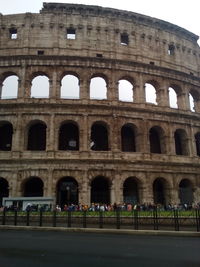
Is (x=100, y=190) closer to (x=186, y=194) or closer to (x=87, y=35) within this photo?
(x=186, y=194)

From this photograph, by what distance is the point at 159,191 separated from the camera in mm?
24844

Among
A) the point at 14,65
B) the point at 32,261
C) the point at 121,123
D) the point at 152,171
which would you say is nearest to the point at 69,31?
the point at 14,65

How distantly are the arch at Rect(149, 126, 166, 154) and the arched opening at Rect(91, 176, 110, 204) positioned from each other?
5.25m

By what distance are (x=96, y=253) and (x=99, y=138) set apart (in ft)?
56.4

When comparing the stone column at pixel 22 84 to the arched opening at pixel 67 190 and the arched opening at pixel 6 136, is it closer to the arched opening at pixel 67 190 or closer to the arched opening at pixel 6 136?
the arched opening at pixel 6 136

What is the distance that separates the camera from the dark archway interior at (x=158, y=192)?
79.7 ft

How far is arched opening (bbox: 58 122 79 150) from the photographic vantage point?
78.3ft

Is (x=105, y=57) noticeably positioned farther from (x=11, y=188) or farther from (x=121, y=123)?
(x=11, y=188)

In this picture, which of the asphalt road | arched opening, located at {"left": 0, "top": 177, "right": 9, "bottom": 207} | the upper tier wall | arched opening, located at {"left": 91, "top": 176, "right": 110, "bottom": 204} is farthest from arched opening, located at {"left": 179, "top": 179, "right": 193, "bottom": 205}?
the asphalt road

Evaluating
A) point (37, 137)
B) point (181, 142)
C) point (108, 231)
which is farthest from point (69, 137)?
point (108, 231)

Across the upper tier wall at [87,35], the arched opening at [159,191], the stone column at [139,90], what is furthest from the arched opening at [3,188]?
the stone column at [139,90]

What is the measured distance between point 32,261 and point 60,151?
50.7 feet

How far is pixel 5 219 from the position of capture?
1514 cm

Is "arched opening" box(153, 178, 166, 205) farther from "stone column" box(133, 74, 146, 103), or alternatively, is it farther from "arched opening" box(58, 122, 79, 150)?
"arched opening" box(58, 122, 79, 150)
